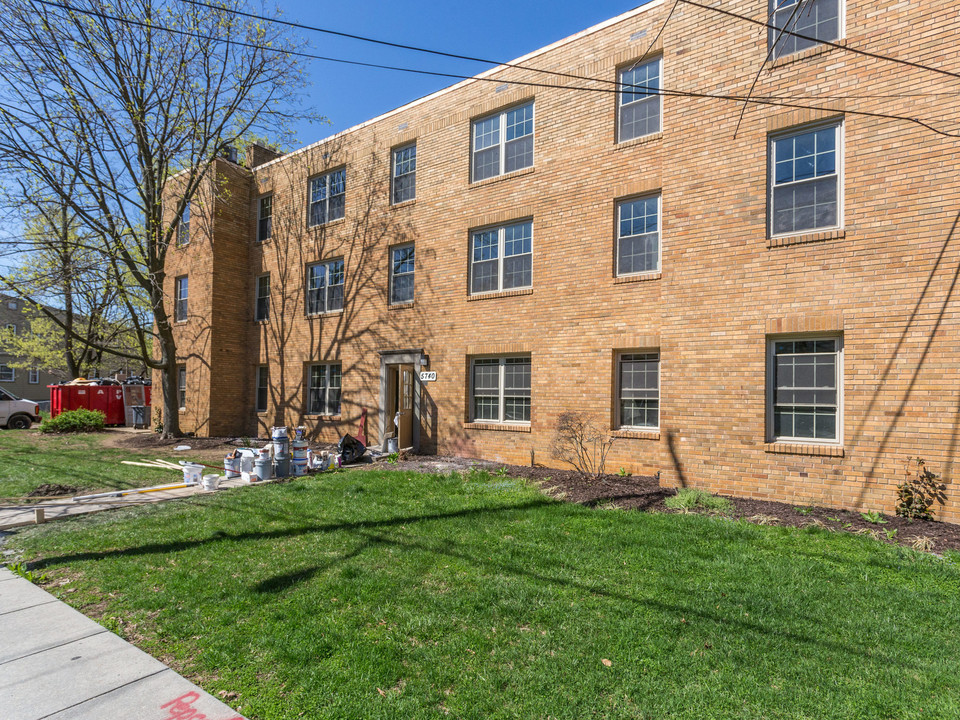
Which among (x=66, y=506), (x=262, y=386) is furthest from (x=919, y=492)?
(x=262, y=386)

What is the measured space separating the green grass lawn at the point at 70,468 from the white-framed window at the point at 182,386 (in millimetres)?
3108

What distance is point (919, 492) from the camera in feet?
24.2

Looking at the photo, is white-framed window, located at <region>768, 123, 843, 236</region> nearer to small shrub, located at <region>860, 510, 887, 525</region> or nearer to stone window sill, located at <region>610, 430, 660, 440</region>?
stone window sill, located at <region>610, 430, 660, 440</region>

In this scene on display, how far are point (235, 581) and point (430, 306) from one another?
381 inches

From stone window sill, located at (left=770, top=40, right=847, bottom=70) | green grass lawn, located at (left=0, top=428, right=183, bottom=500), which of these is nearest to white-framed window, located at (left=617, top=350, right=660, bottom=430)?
stone window sill, located at (left=770, top=40, right=847, bottom=70)

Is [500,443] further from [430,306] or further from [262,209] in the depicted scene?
[262,209]

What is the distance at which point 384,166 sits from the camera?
15523 mm

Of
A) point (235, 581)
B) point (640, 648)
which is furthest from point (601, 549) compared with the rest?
point (235, 581)

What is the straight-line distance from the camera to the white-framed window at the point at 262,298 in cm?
1916

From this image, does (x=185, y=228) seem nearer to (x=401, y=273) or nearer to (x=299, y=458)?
(x=401, y=273)

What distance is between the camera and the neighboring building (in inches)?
1642

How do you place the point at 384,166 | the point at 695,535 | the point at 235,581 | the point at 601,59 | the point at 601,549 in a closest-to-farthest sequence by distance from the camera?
the point at 235,581, the point at 601,549, the point at 695,535, the point at 601,59, the point at 384,166

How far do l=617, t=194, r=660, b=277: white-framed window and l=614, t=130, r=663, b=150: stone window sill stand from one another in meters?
1.14

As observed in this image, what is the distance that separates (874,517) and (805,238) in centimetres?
442
